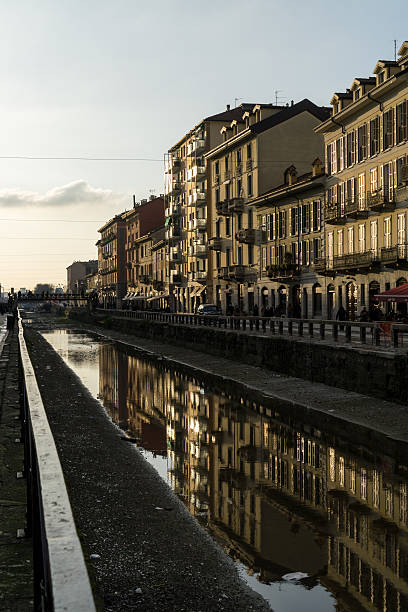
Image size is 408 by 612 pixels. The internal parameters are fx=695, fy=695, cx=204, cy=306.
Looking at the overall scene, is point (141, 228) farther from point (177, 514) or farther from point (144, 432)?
Result: point (177, 514)

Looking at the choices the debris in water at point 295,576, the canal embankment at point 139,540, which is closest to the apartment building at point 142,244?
the canal embankment at point 139,540

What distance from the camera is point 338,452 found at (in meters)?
16.7

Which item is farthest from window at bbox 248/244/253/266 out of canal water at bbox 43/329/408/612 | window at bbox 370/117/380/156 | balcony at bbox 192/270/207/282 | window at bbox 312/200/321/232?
canal water at bbox 43/329/408/612

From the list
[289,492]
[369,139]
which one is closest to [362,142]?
[369,139]

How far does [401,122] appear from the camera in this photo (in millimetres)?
40125

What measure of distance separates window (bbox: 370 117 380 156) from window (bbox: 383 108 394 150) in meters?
1.04

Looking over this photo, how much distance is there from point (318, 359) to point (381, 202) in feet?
56.8

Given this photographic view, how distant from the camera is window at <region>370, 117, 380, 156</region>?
43438mm

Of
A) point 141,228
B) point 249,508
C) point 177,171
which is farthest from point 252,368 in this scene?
point 141,228

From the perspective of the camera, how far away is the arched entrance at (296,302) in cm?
5500

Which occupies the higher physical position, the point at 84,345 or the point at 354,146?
the point at 354,146

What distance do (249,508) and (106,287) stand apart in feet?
480

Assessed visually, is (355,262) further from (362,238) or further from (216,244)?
(216,244)

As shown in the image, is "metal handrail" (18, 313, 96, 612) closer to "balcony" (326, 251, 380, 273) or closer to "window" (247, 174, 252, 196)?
"balcony" (326, 251, 380, 273)
